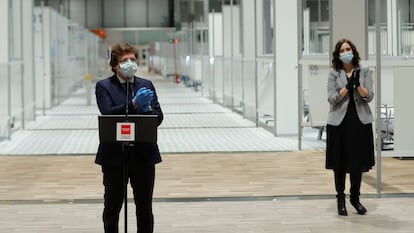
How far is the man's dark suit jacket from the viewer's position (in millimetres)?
4750

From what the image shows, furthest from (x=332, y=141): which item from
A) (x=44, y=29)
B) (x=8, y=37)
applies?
(x=44, y=29)

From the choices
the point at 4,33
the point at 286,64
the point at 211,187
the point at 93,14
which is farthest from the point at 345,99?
the point at 93,14

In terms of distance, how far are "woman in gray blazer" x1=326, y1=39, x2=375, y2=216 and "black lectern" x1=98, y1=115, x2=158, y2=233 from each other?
2.25 metres

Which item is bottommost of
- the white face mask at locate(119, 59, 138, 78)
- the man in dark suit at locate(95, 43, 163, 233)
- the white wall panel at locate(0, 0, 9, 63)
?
the man in dark suit at locate(95, 43, 163, 233)

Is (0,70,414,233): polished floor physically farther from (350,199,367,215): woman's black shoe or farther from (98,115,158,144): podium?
(98,115,158,144): podium

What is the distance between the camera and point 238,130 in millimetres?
14117

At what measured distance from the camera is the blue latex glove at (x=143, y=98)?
4582mm

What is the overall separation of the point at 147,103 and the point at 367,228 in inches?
87.7

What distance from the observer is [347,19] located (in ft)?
30.9

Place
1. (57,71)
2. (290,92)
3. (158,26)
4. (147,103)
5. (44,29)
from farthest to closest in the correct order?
(158,26)
(57,71)
(44,29)
(290,92)
(147,103)

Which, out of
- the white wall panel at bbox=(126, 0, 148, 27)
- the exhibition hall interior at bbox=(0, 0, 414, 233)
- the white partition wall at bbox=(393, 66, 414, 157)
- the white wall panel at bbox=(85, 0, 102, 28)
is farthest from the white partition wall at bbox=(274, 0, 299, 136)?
the white wall panel at bbox=(126, 0, 148, 27)

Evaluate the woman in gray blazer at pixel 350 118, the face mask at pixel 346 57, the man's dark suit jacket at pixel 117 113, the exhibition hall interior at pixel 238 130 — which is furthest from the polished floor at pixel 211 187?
the man's dark suit jacket at pixel 117 113

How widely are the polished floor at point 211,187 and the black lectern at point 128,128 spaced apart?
1554 mm

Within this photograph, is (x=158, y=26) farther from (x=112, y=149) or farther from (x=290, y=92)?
(x=112, y=149)
